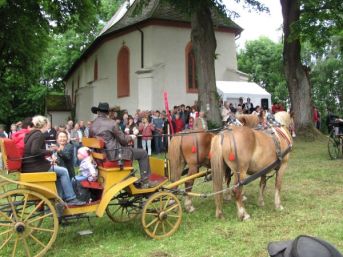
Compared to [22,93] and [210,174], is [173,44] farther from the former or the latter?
[22,93]

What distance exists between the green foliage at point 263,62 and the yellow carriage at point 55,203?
4305 centimetres

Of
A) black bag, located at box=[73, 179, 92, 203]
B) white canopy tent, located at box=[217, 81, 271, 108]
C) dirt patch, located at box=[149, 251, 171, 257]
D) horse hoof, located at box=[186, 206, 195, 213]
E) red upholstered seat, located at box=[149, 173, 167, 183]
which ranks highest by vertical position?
white canopy tent, located at box=[217, 81, 271, 108]

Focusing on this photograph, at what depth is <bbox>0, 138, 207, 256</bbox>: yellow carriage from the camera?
594cm

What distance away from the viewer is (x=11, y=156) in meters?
6.20

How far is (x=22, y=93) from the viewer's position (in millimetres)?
45438

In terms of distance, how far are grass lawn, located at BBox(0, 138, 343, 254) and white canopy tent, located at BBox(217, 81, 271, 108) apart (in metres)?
14.0

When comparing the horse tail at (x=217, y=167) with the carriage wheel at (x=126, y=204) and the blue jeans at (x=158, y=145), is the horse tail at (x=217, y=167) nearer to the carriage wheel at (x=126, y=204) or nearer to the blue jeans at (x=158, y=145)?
the carriage wheel at (x=126, y=204)

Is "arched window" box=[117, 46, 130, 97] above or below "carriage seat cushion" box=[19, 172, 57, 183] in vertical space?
above

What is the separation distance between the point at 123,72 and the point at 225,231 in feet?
72.4

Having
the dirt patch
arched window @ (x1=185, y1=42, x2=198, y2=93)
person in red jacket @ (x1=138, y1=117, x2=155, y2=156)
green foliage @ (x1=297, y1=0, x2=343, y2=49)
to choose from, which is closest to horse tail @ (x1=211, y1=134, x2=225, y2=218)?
the dirt patch

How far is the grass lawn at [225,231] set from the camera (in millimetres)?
6234

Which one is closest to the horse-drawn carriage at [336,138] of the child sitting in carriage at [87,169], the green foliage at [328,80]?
the child sitting in carriage at [87,169]

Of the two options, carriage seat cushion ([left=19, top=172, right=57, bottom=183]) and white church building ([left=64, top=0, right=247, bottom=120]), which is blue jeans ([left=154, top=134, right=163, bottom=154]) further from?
carriage seat cushion ([left=19, top=172, right=57, bottom=183])

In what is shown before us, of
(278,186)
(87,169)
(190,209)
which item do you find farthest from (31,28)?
(278,186)
